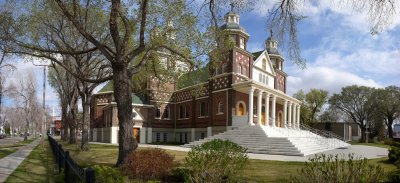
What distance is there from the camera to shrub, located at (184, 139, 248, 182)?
858cm

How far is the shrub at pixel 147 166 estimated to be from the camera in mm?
11086

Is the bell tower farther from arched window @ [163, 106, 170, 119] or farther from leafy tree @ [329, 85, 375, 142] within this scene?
leafy tree @ [329, 85, 375, 142]

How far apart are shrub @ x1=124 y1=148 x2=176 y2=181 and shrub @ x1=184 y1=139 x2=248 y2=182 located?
1334mm

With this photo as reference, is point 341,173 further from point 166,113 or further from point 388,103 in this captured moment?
point 388,103

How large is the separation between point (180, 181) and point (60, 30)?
14.7 m

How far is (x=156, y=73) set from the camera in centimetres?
1878

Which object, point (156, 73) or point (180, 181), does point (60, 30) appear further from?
point (180, 181)

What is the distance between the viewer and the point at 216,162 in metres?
9.08

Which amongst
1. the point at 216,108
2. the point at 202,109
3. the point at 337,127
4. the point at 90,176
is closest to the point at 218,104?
the point at 216,108

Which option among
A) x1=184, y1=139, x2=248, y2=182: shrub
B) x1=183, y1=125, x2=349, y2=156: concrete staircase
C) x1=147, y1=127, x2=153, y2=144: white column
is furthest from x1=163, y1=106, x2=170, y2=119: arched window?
x1=184, y1=139, x2=248, y2=182: shrub

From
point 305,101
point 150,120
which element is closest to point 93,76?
point 150,120

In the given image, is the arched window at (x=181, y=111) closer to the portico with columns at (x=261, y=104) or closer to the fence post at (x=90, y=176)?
the portico with columns at (x=261, y=104)

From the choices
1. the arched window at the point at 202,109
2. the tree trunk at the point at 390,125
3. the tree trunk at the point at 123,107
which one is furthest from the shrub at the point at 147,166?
the tree trunk at the point at 390,125

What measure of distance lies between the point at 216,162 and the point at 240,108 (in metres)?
26.7
